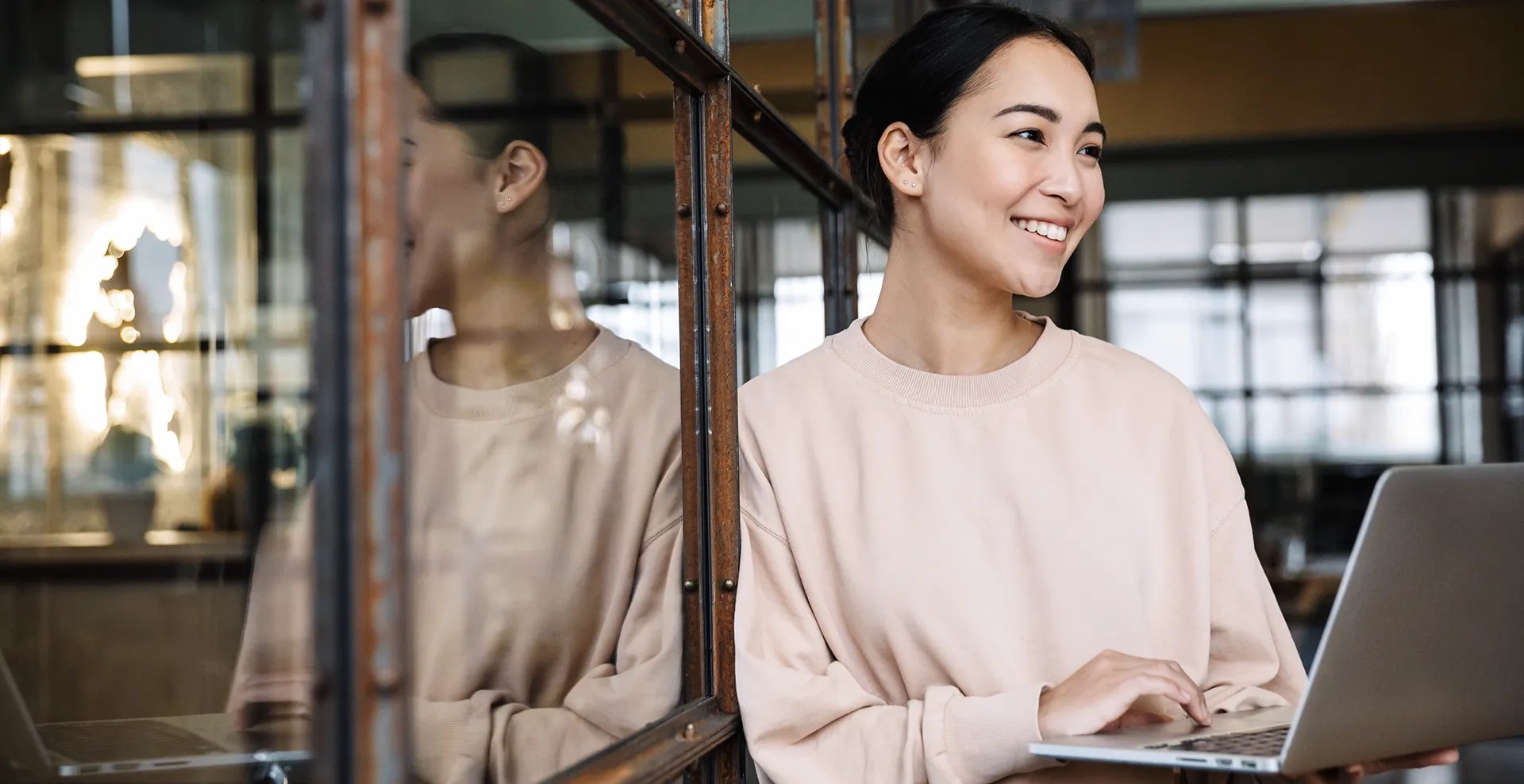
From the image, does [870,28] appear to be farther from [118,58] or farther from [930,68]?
[118,58]

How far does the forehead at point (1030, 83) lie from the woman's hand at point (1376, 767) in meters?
0.56

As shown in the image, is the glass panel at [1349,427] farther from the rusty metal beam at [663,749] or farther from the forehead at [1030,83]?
the rusty metal beam at [663,749]

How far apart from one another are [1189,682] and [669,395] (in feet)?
1.40

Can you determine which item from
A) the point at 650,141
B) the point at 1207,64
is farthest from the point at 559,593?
the point at 1207,64

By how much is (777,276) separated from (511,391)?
1.00m

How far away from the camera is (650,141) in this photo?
100 centimetres

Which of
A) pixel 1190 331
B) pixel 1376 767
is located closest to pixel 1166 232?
pixel 1190 331

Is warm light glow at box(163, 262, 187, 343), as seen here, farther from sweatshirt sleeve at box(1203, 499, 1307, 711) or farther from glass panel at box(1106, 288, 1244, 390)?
glass panel at box(1106, 288, 1244, 390)

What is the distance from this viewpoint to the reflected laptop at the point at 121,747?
3.76ft

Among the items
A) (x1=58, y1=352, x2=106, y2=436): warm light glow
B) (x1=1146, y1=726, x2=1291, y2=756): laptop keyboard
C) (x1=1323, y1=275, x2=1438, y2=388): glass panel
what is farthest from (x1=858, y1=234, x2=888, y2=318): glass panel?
(x1=1323, y1=275, x2=1438, y2=388): glass panel

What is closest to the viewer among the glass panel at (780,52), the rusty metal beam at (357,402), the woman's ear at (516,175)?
the rusty metal beam at (357,402)

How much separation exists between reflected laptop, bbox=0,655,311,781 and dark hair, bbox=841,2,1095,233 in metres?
0.73

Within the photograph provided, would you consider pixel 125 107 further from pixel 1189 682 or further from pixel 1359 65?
pixel 1359 65

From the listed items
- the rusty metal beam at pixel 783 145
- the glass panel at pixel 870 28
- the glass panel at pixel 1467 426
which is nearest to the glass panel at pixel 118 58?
the glass panel at pixel 870 28
